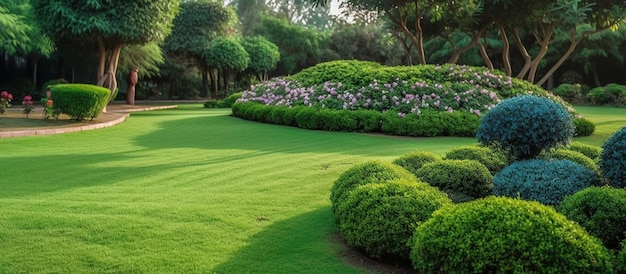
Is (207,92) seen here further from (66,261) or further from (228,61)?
(66,261)

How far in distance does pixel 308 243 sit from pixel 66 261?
1.72m

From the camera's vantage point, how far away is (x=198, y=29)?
3634 cm

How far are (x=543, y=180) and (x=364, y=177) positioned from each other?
4.79 ft

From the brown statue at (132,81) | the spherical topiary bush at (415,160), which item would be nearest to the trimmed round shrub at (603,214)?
the spherical topiary bush at (415,160)

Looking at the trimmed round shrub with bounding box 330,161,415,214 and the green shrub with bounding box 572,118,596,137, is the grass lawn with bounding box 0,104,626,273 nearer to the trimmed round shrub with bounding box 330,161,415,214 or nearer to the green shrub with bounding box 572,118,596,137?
the trimmed round shrub with bounding box 330,161,415,214

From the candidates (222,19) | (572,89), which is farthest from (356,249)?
(222,19)

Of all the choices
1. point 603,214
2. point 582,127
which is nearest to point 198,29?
point 582,127

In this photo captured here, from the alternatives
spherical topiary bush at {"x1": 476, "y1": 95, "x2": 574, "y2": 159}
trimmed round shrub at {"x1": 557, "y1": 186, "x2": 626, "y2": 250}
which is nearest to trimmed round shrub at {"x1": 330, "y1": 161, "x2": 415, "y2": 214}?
spherical topiary bush at {"x1": 476, "y1": 95, "x2": 574, "y2": 159}

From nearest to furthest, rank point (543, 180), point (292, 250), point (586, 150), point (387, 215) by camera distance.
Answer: point (387, 215), point (292, 250), point (543, 180), point (586, 150)

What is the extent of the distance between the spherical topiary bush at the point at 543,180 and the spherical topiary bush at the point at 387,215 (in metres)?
0.73

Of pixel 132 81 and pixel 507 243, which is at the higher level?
pixel 132 81

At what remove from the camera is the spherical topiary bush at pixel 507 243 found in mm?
2920

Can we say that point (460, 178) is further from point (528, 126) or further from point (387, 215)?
point (387, 215)

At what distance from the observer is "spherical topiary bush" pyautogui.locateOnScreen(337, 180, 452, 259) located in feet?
12.5
